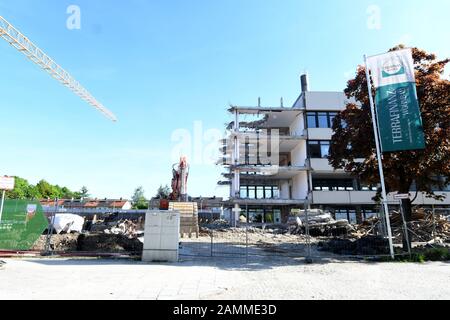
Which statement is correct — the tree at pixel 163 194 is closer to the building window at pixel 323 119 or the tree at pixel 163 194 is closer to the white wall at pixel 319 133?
the white wall at pixel 319 133

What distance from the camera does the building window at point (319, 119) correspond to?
1558 inches

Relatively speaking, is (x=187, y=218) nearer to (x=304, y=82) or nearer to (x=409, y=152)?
(x=409, y=152)

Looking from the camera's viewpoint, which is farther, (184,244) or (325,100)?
(325,100)

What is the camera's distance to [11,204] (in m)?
12.4

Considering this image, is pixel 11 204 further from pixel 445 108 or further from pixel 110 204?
pixel 110 204

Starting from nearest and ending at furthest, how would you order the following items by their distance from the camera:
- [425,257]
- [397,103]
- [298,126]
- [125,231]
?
[425,257] < [397,103] < [125,231] < [298,126]

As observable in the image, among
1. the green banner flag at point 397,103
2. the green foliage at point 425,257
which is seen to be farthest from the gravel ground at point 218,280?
the green banner flag at point 397,103

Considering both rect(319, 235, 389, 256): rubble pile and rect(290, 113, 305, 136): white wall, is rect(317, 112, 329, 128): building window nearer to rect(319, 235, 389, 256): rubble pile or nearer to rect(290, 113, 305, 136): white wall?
rect(290, 113, 305, 136): white wall

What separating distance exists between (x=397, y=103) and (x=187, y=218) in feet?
57.3

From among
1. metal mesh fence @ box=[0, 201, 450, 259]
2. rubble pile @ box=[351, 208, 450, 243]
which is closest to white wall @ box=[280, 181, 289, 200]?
rubble pile @ box=[351, 208, 450, 243]

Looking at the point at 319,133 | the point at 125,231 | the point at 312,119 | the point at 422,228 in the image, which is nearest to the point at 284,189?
the point at 319,133

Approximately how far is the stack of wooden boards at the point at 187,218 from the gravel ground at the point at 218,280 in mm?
12725

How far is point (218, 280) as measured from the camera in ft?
26.7
